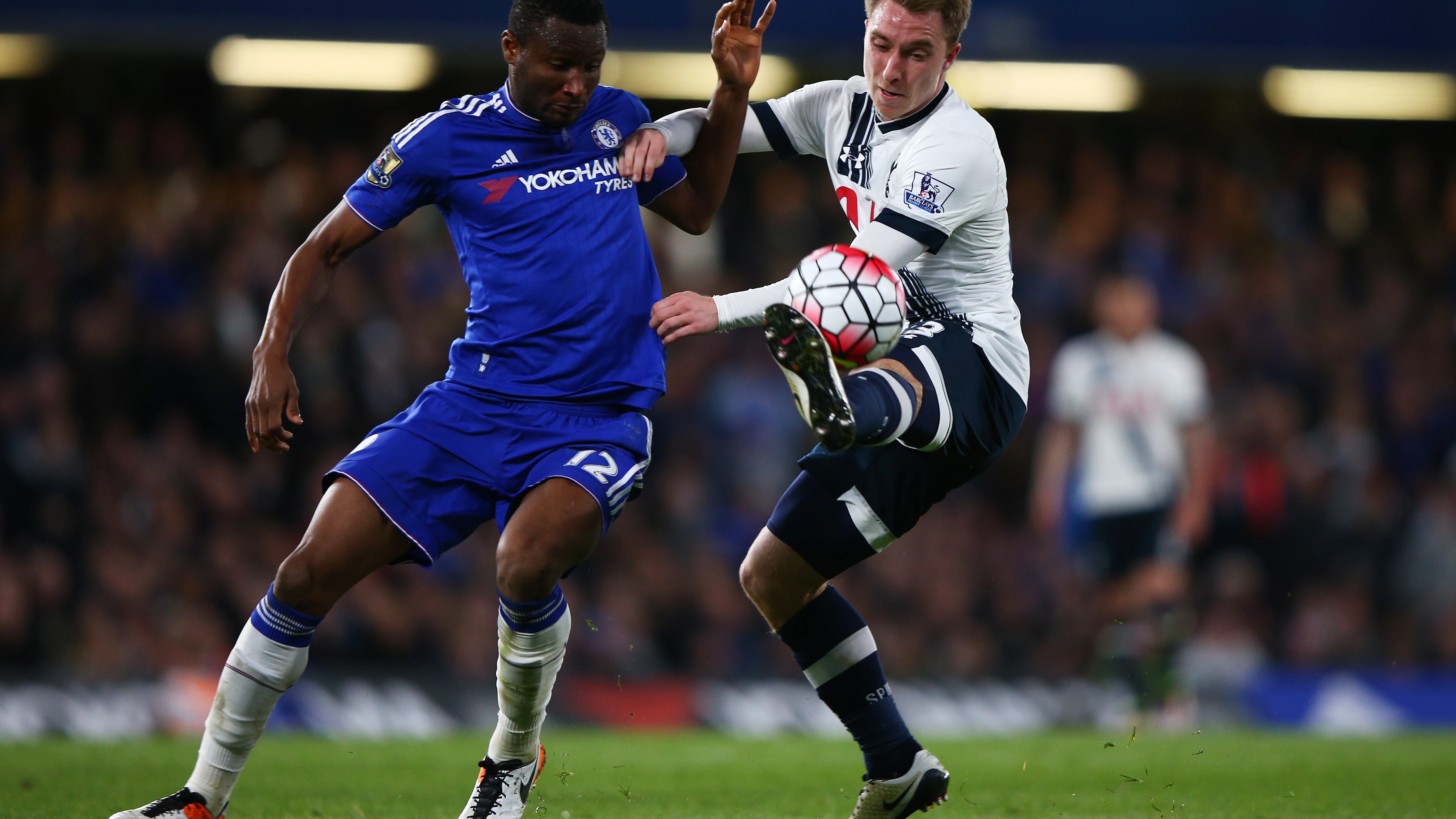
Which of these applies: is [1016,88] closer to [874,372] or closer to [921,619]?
[921,619]

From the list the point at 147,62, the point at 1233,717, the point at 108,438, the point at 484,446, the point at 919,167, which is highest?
the point at 147,62

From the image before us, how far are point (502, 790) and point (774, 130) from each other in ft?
7.43

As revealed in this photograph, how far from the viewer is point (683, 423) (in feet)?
37.4

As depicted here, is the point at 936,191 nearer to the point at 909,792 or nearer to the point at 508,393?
the point at 508,393

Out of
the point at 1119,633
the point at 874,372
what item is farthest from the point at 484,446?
the point at 1119,633

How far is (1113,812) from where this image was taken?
512 cm

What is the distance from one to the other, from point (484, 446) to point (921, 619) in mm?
7165

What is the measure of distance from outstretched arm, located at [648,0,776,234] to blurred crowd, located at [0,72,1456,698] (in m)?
5.38

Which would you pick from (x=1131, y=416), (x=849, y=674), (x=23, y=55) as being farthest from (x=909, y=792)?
(x=23, y=55)

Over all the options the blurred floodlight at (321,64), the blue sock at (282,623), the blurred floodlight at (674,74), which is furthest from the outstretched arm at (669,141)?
the blurred floodlight at (321,64)

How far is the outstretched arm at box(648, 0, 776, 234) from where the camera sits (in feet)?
14.9

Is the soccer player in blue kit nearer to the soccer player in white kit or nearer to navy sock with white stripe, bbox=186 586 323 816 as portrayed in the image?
navy sock with white stripe, bbox=186 586 323 816

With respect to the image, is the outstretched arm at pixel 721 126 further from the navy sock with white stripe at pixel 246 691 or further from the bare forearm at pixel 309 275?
the navy sock with white stripe at pixel 246 691

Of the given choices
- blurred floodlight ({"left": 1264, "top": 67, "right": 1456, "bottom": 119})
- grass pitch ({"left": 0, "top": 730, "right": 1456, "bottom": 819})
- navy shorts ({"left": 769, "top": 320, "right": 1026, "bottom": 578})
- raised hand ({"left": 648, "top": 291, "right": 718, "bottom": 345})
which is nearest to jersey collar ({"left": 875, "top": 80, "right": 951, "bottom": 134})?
navy shorts ({"left": 769, "top": 320, "right": 1026, "bottom": 578})
